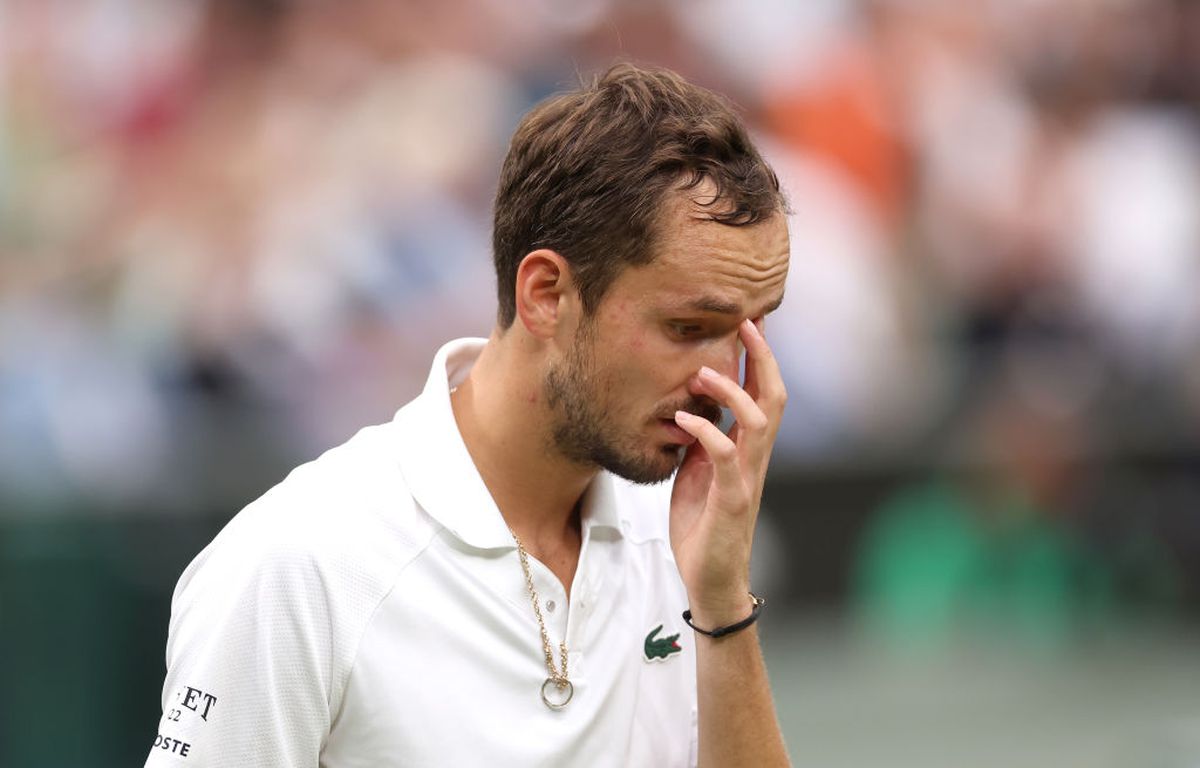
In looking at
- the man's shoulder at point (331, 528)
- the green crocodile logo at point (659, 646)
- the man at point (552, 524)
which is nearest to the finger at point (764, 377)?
the man at point (552, 524)

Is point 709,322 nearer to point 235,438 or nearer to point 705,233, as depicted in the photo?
point 705,233

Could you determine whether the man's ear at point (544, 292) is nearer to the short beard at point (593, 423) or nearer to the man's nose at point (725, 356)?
the short beard at point (593, 423)

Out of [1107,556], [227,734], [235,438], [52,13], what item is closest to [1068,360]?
[1107,556]

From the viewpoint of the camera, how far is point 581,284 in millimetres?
2523

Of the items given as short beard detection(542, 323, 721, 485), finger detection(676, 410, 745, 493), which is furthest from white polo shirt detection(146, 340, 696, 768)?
finger detection(676, 410, 745, 493)

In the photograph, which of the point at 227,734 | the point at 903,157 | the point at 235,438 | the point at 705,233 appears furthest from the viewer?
the point at 903,157

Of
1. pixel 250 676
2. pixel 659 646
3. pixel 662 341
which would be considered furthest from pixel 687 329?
pixel 250 676

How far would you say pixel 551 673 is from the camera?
A: 8.13ft

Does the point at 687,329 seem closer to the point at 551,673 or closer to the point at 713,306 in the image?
the point at 713,306

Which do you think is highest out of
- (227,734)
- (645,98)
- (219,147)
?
(219,147)

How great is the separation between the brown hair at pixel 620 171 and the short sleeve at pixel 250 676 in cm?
62

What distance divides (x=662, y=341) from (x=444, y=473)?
14.6 inches

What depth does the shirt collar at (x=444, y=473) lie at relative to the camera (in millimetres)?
2469

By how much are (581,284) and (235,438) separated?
4.10 metres
